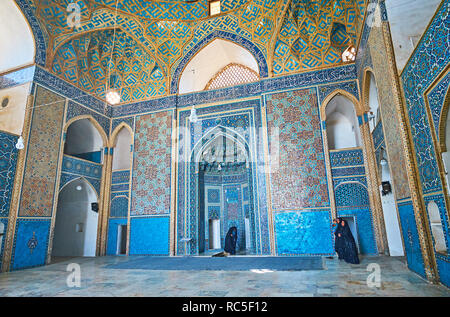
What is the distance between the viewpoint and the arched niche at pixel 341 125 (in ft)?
28.0

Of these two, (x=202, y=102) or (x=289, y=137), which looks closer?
(x=289, y=137)

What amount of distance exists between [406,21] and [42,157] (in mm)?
8353

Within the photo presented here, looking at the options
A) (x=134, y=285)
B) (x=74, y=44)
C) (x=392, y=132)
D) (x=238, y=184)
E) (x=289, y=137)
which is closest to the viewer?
(x=134, y=285)

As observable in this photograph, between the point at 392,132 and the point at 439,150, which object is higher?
the point at 392,132

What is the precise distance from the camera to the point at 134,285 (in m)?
4.35

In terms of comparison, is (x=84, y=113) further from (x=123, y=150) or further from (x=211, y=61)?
(x=211, y=61)

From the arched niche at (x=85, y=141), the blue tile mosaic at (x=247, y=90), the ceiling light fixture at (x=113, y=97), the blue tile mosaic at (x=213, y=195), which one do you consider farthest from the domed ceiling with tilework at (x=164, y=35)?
the blue tile mosaic at (x=213, y=195)

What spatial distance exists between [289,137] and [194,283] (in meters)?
4.95

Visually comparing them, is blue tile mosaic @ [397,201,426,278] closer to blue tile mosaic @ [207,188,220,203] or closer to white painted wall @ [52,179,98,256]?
blue tile mosaic @ [207,188,220,203]

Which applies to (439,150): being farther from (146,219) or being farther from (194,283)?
(146,219)

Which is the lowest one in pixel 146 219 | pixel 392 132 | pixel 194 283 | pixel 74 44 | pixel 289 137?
pixel 194 283

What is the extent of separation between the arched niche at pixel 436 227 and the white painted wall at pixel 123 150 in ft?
29.2
